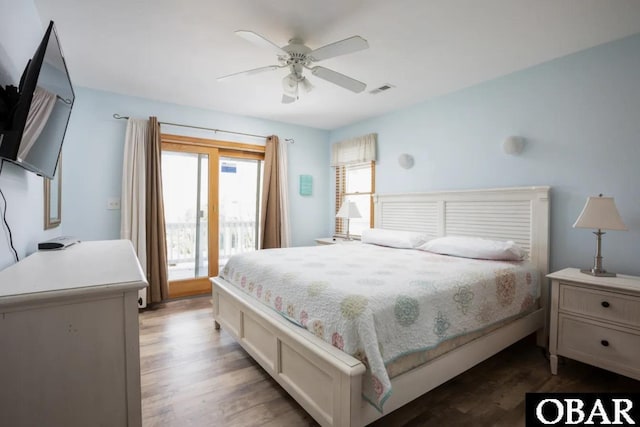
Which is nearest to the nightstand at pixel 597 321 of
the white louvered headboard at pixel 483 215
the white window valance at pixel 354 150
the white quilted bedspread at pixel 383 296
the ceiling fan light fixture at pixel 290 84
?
the white quilted bedspread at pixel 383 296

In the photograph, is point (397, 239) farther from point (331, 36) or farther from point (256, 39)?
point (256, 39)

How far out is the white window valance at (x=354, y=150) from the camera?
4289 millimetres

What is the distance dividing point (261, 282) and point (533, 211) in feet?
7.98

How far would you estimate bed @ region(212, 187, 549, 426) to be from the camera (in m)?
1.39

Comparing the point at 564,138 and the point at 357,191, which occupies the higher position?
the point at 564,138

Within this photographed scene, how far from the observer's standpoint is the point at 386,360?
4.67 ft

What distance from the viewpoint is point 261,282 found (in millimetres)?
2217

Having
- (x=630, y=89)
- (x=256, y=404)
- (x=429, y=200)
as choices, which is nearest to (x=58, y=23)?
(x=256, y=404)

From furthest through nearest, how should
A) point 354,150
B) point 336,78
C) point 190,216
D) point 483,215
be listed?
1. point 354,150
2. point 190,216
3. point 483,215
4. point 336,78

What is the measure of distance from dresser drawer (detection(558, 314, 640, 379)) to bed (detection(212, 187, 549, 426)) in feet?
0.90

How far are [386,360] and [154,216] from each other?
3.22m

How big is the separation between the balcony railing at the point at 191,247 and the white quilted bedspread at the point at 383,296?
5.32ft

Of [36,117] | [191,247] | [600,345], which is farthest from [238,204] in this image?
[600,345]

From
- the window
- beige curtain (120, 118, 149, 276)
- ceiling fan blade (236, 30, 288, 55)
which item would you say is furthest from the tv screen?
the window
